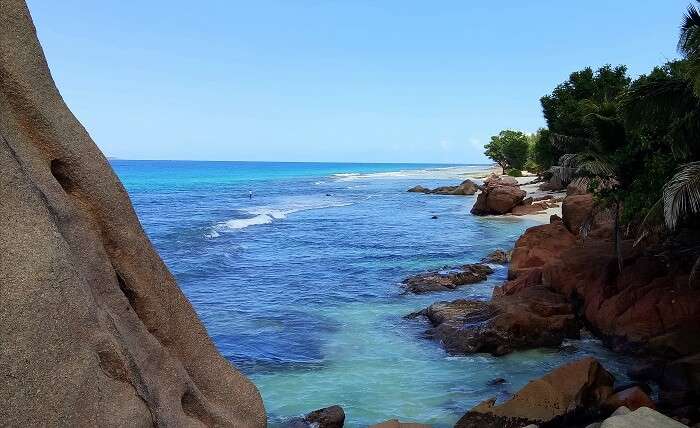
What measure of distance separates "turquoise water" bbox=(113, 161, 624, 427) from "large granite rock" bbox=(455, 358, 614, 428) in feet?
3.88

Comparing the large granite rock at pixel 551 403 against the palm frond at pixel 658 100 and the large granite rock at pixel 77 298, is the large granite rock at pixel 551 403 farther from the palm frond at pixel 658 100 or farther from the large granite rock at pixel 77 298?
the palm frond at pixel 658 100

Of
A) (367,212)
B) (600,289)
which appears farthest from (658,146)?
(367,212)

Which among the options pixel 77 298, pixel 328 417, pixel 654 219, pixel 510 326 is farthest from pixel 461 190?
pixel 77 298

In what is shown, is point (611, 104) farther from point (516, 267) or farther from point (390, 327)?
point (390, 327)

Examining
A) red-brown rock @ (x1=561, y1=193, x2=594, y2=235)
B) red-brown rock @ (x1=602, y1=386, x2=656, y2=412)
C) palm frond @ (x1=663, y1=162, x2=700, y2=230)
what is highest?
palm frond @ (x1=663, y1=162, x2=700, y2=230)

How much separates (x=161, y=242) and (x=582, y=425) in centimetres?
3203

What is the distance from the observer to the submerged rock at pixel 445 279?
22.9 m

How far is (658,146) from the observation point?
46.8 ft

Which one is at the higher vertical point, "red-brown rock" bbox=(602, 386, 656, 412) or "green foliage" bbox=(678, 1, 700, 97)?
"green foliage" bbox=(678, 1, 700, 97)

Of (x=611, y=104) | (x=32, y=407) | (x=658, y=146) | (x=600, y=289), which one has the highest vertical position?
A: (x=611, y=104)

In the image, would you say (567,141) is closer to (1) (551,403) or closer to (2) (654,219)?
(2) (654,219)

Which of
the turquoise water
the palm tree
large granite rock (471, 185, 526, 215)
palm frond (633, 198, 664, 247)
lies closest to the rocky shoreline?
the turquoise water

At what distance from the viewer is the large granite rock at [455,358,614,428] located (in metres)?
10.0

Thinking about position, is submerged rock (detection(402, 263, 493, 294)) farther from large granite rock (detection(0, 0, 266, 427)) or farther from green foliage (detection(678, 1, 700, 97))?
large granite rock (detection(0, 0, 266, 427))
